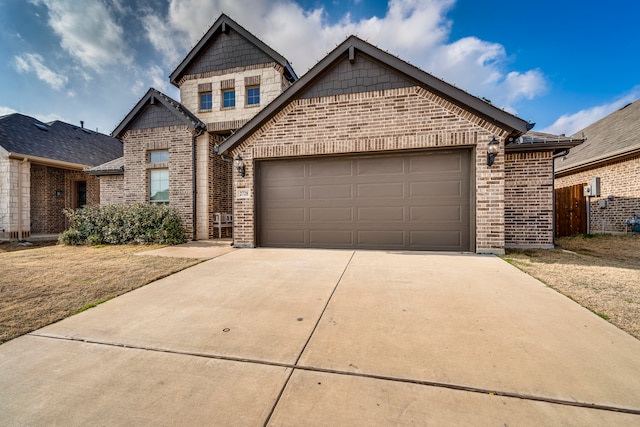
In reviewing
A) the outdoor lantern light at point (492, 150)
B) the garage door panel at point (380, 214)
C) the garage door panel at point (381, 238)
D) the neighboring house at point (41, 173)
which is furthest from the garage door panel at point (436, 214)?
the neighboring house at point (41, 173)

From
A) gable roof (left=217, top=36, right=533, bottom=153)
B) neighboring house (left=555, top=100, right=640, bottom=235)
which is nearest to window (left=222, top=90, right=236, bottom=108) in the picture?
gable roof (left=217, top=36, right=533, bottom=153)

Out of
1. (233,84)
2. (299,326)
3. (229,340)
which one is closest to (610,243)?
(299,326)

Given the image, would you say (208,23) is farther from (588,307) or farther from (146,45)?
(588,307)

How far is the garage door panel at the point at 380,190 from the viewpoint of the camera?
6.45m

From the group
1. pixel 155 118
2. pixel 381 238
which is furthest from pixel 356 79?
pixel 155 118

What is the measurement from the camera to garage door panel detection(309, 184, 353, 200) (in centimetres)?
675

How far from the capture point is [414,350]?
83.5 inches

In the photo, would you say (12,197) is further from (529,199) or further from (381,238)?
(529,199)

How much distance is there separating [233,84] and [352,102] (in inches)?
240

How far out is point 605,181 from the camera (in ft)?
32.0

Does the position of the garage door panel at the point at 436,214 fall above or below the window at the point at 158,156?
below

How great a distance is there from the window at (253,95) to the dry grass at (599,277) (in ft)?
32.7

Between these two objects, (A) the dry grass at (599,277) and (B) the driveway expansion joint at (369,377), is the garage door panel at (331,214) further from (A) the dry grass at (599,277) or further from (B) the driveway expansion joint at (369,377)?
(B) the driveway expansion joint at (369,377)

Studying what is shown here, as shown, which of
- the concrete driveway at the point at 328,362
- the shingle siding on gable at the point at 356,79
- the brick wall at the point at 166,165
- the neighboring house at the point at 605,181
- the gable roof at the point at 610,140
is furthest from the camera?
the brick wall at the point at 166,165
